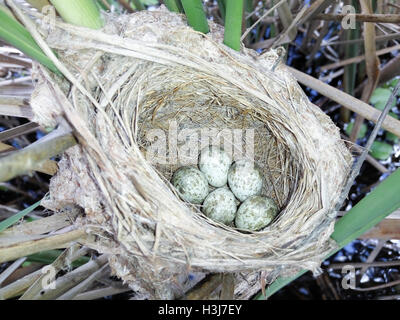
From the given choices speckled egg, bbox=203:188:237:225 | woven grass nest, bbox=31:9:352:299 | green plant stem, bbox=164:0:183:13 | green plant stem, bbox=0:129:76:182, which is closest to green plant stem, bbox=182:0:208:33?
woven grass nest, bbox=31:9:352:299

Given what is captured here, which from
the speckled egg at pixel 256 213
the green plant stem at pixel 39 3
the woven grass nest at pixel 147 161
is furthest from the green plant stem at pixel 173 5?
the speckled egg at pixel 256 213

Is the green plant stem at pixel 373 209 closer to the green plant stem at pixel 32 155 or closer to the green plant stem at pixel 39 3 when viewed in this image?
the green plant stem at pixel 32 155

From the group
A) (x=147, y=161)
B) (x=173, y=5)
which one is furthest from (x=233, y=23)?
(x=147, y=161)

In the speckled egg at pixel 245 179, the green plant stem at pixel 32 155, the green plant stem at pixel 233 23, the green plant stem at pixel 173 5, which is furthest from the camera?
the speckled egg at pixel 245 179

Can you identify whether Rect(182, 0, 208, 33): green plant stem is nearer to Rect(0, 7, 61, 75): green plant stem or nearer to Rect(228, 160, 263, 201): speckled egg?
Rect(0, 7, 61, 75): green plant stem

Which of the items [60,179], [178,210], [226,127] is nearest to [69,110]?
[60,179]

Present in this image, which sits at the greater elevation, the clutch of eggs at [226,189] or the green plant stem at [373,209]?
the green plant stem at [373,209]
